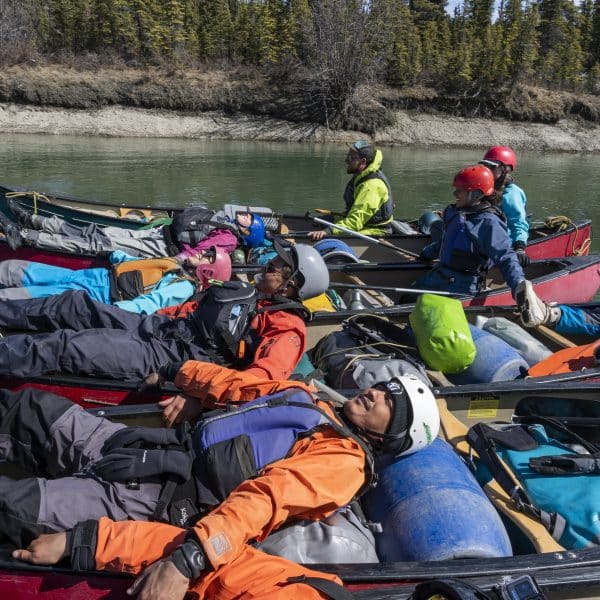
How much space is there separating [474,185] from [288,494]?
4.26 metres

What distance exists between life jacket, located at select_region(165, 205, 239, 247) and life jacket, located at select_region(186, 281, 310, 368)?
295 cm

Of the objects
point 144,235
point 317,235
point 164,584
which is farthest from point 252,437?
point 317,235

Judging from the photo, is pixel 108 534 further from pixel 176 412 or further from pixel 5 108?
pixel 5 108

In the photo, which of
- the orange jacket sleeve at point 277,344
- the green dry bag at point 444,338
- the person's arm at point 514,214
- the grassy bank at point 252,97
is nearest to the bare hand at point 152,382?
the orange jacket sleeve at point 277,344

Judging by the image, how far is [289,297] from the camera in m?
4.46

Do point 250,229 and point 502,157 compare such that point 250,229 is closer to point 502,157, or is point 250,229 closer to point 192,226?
point 192,226

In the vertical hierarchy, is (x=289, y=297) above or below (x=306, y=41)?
below

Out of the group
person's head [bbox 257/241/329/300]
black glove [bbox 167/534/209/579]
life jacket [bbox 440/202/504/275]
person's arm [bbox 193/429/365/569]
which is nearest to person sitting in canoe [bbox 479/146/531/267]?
life jacket [bbox 440/202/504/275]

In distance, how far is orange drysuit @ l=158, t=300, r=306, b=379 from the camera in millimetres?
3750

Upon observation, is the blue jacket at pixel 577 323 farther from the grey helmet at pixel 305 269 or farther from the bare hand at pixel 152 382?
the bare hand at pixel 152 382

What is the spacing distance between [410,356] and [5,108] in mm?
31778

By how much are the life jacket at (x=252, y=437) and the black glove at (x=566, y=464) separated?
3.37 feet

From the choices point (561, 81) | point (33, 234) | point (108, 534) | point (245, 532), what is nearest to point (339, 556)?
point (245, 532)

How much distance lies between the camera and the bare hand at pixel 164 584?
2000mm
